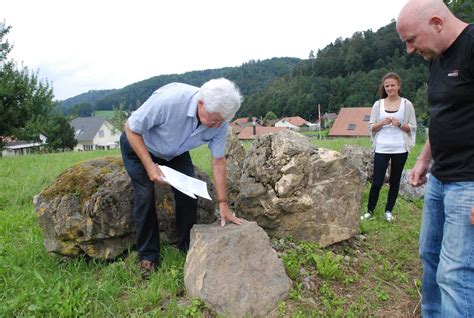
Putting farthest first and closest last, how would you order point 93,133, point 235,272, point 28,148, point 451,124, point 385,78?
point 93,133, point 28,148, point 385,78, point 235,272, point 451,124

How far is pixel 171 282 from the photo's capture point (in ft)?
10.6

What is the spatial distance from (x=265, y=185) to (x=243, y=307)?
1.72 meters

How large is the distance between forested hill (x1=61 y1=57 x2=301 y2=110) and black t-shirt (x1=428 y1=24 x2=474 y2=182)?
9049 cm

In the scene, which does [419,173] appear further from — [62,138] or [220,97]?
[62,138]

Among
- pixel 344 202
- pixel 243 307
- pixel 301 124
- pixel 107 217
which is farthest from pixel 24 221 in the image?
pixel 301 124

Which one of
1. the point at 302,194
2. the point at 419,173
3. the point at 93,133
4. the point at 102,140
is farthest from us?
the point at 102,140

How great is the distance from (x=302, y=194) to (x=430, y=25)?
96.2 inches

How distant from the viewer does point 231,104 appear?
2924mm

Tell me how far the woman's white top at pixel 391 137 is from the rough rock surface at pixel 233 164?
6.56ft

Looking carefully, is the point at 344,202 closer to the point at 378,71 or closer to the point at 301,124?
the point at 378,71

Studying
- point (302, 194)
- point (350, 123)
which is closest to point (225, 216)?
point (302, 194)

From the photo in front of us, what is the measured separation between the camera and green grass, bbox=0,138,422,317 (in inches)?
116

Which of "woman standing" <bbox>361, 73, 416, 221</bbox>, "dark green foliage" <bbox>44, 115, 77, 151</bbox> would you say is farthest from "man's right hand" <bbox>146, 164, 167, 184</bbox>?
"dark green foliage" <bbox>44, 115, 77, 151</bbox>

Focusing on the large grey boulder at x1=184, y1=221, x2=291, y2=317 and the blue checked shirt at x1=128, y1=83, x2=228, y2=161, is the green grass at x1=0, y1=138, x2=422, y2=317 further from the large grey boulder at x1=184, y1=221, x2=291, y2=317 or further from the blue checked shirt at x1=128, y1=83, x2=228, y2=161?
the blue checked shirt at x1=128, y1=83, x2=228, y2=161
